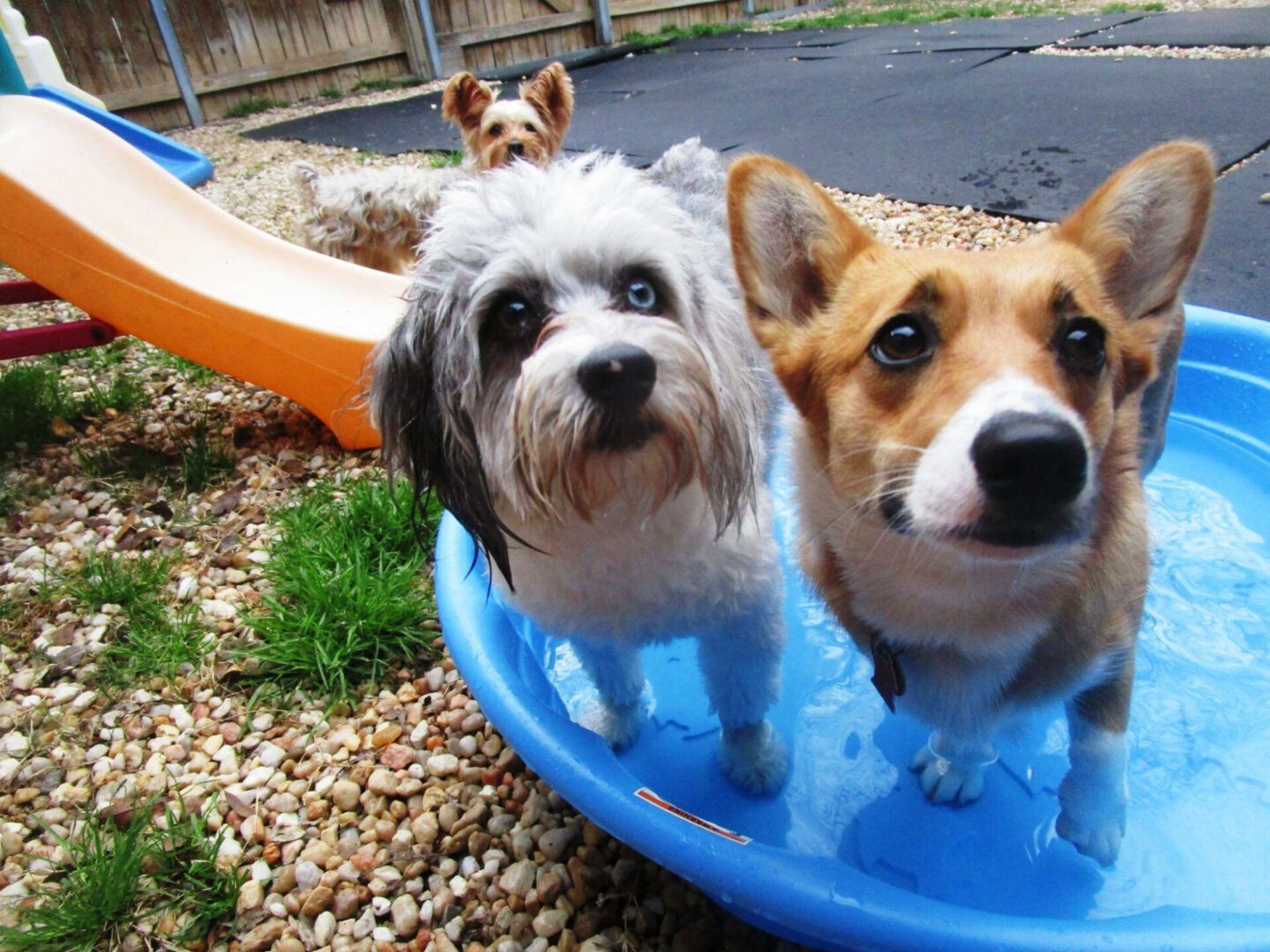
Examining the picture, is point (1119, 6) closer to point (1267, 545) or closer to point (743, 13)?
point (743, 13)

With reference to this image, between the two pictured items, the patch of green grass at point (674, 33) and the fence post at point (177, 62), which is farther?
the patch of green grass at point (674, 33)

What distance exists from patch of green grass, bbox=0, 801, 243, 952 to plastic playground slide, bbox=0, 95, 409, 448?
1.83m

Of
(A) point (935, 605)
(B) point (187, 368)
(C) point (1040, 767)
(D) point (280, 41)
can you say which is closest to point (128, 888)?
(A) point (935, 605)

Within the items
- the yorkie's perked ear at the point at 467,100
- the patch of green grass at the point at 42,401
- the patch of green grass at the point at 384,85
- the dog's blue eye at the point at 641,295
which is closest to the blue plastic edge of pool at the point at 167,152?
the yorkie's perked ear at the point at 467,100

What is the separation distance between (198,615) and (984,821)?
2.75 m

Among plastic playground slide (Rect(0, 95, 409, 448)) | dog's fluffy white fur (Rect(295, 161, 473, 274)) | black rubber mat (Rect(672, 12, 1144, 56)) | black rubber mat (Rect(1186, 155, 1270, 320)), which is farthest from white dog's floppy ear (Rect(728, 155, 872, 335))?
black rubber mat (Rect(672, 12, 1144, 56))

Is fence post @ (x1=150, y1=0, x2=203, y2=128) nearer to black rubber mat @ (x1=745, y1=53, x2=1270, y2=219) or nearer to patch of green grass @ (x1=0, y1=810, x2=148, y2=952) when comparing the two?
black rubber mat @ (x1=745, y1=53, x2=1270, y2=219)

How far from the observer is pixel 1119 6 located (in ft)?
42.1

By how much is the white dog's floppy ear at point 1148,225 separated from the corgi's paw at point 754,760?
1.40 meters

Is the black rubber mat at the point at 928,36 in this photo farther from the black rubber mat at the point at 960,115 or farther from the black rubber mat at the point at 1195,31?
the black rubber mat at the point at 1195,31

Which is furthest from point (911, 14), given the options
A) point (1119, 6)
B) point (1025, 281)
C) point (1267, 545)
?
point (1025, 281)

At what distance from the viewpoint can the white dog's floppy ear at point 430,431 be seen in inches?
69.3

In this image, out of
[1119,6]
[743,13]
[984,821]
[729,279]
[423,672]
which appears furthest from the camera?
[743,13]

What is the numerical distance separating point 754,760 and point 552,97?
534 centimetres
